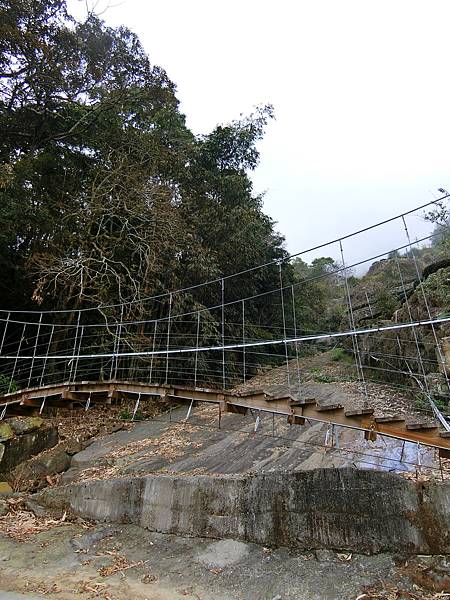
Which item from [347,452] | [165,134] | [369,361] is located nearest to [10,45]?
[165,134]

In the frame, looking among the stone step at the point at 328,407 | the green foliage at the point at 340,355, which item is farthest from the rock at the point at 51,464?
the green foliage at the point at 340,355

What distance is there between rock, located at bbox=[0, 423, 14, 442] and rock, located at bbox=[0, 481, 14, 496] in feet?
1.95

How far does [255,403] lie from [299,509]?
0.92 m

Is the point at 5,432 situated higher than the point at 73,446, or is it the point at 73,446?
the point at 5,432

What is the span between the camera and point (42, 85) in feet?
21.1

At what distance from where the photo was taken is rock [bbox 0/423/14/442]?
491 cm

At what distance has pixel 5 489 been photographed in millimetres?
4402

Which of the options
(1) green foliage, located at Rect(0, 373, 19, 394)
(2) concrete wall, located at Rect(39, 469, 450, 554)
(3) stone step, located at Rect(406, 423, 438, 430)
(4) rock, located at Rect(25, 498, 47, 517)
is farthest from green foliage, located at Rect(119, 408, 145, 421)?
(3) stone step, located at Rect(406, 423, 438, 430)

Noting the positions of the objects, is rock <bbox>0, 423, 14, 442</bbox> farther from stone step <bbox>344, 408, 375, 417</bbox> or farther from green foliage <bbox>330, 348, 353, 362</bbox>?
green foliage <bbox>330, 348, 353, 362</bbox>

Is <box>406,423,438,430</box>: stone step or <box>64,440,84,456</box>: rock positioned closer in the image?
<box>406,423,438,430</box>: stone step

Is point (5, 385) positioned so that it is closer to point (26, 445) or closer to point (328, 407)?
point (26, 445)

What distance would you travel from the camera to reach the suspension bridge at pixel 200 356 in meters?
3.04

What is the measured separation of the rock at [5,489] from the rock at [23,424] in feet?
2.40

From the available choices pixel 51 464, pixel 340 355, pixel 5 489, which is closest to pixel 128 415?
pixel 51 464
